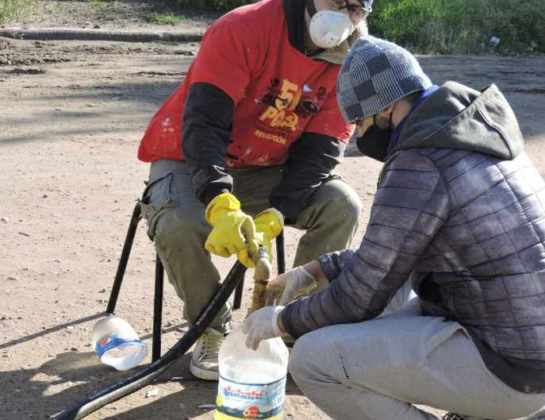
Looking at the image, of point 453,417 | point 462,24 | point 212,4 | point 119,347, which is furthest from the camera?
point 212,4

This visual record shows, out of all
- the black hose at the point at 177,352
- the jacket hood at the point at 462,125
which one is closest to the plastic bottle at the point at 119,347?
the black hose at the point at 177,352

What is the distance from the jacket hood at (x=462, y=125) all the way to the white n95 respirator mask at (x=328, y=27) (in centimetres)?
93

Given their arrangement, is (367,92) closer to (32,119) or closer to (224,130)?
(224,130)

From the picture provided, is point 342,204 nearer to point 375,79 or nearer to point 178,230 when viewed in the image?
point 178,230

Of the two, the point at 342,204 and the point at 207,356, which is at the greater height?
the point at 342,204

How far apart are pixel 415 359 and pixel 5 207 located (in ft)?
11.4

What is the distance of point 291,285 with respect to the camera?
3543mm

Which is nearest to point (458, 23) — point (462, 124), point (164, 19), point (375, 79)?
point (164, 19)

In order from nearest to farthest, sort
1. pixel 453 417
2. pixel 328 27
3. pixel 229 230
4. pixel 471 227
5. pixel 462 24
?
pixel 471 227
pixel 453 417
pixel 229 230
pixel 328 27
pixel 462 24

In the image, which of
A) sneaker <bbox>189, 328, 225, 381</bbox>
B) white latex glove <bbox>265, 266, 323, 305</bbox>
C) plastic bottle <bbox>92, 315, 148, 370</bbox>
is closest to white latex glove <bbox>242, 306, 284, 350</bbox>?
white latex glove <bbox>265, 266, 323, 305</bbox>

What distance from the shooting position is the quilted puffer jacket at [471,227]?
2889mm

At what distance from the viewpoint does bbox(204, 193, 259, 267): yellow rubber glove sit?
3.62 metres

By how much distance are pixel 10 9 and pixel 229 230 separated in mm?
10126

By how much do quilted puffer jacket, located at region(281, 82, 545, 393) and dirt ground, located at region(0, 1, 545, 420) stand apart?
3.36 feet
